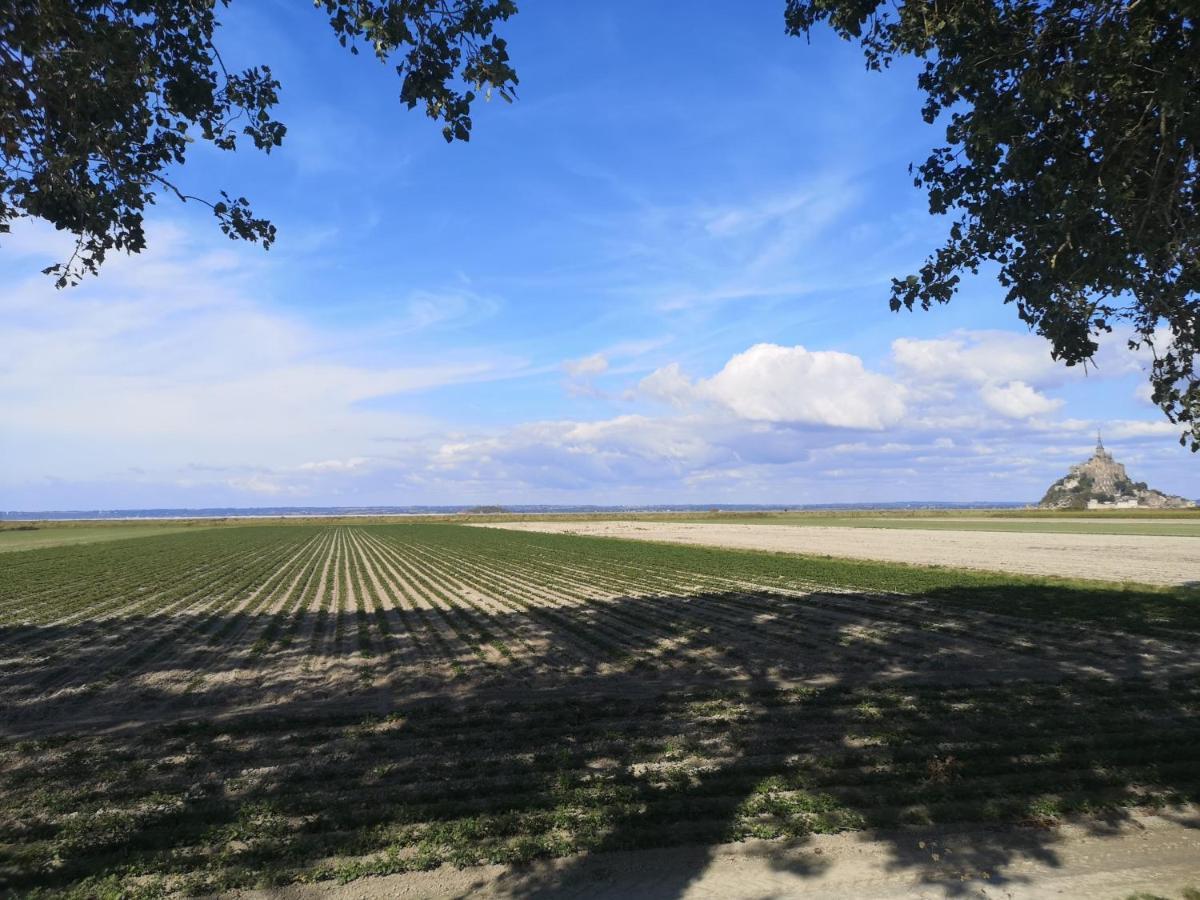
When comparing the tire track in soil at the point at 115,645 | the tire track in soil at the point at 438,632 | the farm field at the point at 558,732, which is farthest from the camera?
the tire track in soil at the point at 438,632

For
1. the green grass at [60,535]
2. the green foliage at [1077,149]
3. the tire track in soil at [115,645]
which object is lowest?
the green grass at [60,535]

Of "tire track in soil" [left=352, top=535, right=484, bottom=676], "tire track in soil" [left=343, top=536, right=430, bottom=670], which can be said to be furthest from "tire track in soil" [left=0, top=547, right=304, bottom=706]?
"tire track in soil" [left=352, top=535, right=484, bottom=676]

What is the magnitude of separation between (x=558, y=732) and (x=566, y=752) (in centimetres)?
81

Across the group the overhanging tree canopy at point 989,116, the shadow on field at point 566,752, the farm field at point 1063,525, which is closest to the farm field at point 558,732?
the shadow on field at point 566,752

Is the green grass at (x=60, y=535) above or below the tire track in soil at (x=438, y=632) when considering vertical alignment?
below

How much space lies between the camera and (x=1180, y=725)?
8.70 metres

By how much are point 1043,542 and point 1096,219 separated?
159 ft

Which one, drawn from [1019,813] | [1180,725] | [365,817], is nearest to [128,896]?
[365,817]

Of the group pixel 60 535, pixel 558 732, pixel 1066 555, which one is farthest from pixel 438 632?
pixel 60 535

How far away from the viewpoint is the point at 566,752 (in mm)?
8078

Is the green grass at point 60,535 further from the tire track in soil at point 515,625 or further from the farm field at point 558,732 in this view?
the farm field at point 558,732

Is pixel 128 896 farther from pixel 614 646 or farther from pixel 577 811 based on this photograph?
pixel 614 646

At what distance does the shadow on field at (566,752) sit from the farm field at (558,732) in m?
0.04

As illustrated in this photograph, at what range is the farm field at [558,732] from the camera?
6020 millimetres
